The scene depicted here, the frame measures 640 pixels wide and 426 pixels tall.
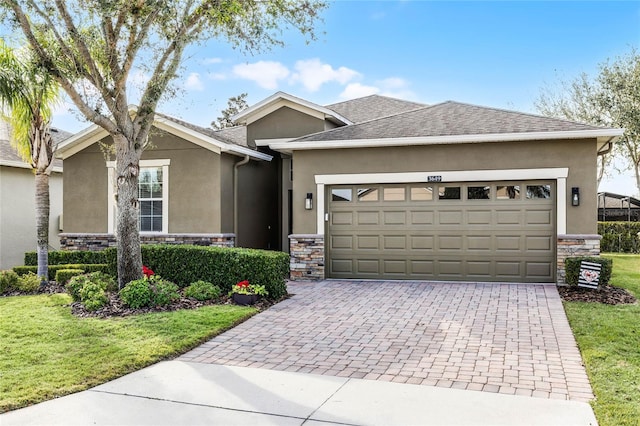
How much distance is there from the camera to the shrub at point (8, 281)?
10867 millimetres

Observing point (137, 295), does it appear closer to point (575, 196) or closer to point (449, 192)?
point (449, 192)

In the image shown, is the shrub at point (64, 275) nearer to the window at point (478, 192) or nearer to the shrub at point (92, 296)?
the shrub at point (92, 296)

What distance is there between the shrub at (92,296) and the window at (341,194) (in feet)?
18.4

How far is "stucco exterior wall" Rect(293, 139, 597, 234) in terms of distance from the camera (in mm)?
11188

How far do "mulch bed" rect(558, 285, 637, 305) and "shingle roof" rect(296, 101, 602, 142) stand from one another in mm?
3264

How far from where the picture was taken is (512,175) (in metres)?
11.5

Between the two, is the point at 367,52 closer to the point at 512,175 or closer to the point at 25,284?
the point at 512,175

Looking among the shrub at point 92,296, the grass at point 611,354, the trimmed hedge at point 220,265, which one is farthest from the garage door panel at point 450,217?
the shrub at point 92,296

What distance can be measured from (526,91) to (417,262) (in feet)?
66.5

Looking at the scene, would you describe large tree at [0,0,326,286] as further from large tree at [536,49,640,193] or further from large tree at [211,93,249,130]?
large tree at [211,93,249,130]

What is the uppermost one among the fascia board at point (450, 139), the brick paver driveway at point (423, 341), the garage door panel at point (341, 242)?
Result: the fascia board at point (450, 139)

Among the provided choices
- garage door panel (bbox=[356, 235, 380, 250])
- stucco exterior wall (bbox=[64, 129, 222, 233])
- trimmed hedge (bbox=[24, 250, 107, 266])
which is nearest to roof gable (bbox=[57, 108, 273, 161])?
stucco exterior wall (bbox=[64, 129, 222, 233])

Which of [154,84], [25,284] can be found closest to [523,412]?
[154,84]

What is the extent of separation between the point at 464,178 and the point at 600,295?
11.7 ft
